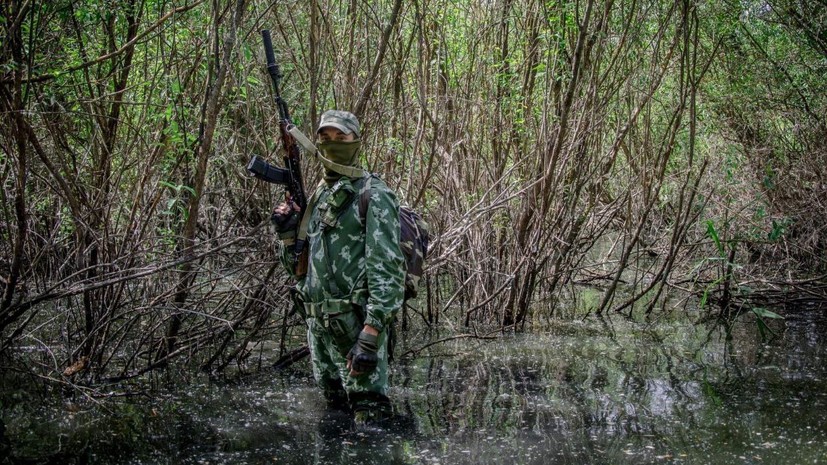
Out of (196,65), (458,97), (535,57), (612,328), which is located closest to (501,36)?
(535,57)

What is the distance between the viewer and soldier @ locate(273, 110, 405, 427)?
4.33 metres

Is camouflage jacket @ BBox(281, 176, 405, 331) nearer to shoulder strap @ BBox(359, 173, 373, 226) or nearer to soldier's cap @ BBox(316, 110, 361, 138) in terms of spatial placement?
shoulder strap @ BBox(359, 173, 373, 226)

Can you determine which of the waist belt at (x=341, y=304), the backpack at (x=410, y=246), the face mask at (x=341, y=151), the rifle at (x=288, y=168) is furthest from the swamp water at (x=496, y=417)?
the face mask at (x=341, y=151)

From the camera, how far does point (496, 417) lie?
16.0 ft

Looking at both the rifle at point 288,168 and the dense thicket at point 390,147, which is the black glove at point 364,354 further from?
the dense thicket at point 390,147

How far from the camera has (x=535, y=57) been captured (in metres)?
8.14

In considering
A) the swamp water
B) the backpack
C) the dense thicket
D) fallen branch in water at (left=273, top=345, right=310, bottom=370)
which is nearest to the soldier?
the backpack

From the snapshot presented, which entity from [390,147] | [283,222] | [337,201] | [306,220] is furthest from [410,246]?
[390,147]

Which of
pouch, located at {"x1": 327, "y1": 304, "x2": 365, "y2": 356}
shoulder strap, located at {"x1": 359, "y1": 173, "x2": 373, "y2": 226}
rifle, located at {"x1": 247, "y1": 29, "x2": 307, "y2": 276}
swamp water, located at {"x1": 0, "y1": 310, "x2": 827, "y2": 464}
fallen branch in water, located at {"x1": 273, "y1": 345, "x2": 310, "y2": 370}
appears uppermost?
rifle, located at {"x1": 247, "y1": 29, "x2": 307, "y2": 276}

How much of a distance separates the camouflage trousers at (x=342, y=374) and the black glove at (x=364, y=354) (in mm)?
114

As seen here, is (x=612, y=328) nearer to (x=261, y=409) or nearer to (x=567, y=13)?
(x=567, y=13)

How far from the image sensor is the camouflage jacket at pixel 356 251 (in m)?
4.32

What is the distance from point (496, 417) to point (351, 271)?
1.22m

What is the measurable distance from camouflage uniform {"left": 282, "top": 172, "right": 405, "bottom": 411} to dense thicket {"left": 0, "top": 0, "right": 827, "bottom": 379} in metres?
0.65
